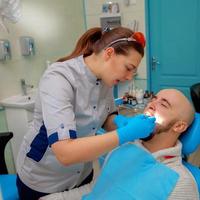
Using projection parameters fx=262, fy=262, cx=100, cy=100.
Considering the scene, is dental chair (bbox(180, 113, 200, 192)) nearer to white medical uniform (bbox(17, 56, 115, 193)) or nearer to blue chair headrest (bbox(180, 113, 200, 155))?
blue chair headrest (bbox(180, 113, 200, 155))

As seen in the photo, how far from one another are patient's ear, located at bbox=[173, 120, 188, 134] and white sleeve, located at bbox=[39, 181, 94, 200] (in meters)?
0.57

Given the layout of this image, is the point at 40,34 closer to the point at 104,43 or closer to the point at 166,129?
the point at 104,43

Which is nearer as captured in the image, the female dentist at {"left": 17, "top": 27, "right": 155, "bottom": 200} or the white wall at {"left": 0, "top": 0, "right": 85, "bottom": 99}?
the female dentist at {"left": 17, "top": 27, "right": 155, "bottom": 200}

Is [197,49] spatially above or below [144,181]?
above

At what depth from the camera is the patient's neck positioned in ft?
4.50

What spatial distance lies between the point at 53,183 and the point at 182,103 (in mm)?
793

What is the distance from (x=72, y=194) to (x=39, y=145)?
0.35 metres

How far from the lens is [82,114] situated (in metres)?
1.24

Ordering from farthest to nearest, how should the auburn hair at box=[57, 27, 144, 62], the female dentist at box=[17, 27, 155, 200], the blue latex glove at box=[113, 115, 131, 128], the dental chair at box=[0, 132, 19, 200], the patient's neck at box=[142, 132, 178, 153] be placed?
the dental chair at box=[0, 132, 19, 200]
the patient's neck at box=[142, 132, 178, 153]
the blue latex glove at box=[113, 115, 131, 128]
the auburn hair at box=[57, 27, 144, 62]
the female dentist at box=[17, 27, 155, 200]

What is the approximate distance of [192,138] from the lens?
4.28 ft

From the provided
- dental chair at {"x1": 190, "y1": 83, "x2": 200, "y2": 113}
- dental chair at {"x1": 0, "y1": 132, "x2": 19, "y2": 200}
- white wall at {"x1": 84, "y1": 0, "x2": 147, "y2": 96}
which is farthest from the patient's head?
white wall at {"x1": 84, "y1": 0, "x2": 147, "y2": 96}

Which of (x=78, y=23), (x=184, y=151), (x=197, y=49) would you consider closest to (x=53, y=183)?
(x=184, y=151)

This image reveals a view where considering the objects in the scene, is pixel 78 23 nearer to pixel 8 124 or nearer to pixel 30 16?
pixel 30 16

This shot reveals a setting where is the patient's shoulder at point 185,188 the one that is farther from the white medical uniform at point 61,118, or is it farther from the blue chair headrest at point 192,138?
the white medical uniform at point 61,118
